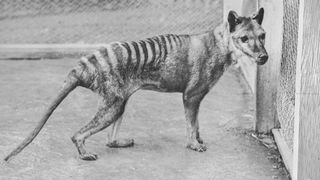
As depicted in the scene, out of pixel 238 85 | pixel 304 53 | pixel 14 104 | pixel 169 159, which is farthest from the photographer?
pixel 238 85

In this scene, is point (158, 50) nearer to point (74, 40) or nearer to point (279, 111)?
point (279, 111)

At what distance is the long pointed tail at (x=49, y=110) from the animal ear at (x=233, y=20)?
1232mm

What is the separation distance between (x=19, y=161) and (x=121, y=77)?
3.27ft

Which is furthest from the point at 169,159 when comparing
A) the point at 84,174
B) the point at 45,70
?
the point at 45,70

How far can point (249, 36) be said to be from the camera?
16.7 ft

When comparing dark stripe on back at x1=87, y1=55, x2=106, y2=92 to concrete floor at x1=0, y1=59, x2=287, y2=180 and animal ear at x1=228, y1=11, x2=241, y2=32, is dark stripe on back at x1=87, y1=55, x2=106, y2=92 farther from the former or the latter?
animal ear at x1=228, y1=11, x2=241, y2=32

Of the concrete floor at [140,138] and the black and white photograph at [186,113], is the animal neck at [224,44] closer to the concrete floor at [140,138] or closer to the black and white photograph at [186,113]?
the black and white photograph at [186,113]

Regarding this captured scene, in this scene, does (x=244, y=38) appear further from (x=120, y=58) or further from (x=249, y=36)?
(x=120, y=58)

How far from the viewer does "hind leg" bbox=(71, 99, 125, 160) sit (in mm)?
5086

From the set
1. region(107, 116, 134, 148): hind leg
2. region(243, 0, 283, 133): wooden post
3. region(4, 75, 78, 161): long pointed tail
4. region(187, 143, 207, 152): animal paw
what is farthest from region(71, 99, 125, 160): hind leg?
region(243, 0, 283, 133): wooden post

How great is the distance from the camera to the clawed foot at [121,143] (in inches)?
218

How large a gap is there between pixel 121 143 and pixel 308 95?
1.94 m

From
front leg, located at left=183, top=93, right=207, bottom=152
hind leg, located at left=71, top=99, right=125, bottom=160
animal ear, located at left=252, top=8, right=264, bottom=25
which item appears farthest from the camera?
front leg, located at left=183, top=93, right=207, bottom=152

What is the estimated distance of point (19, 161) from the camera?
514 centimetres
